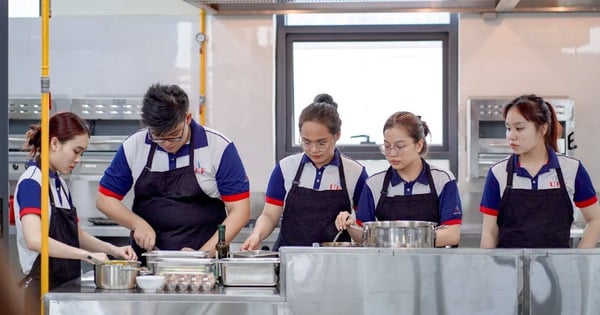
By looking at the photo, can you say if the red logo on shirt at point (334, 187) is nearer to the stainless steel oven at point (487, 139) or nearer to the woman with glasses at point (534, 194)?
the woman with glasses at point (534, 194)

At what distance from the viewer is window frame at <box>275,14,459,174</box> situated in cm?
585

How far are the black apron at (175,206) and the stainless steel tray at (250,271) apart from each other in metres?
0.67

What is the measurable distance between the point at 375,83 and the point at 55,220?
3.06m

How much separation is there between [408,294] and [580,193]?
1.26 meters

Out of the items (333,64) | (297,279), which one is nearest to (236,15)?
(333,64)

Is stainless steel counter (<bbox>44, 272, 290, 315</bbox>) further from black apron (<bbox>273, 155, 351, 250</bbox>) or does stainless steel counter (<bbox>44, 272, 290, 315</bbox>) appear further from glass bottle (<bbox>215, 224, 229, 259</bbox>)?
black apron (<bbox>273, 155, 351, 250</bbox>)

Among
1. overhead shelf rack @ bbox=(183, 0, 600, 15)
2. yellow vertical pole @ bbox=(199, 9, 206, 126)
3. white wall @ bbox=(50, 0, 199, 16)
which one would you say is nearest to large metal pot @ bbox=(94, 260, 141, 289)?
overhead shelf rack @ bbox=(183, 0, 600, 15)

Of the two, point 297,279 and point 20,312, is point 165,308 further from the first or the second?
point 20,312

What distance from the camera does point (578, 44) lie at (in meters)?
5.61

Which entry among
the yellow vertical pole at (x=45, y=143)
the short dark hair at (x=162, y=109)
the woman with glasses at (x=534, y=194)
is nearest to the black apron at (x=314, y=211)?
the woman with glasses at (x=534, y=194)

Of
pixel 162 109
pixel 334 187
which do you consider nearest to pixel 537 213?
pixel 334 187

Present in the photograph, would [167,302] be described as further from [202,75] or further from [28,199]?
[202,75]

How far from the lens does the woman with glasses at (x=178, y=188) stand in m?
3.78

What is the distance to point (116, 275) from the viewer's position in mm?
3154
